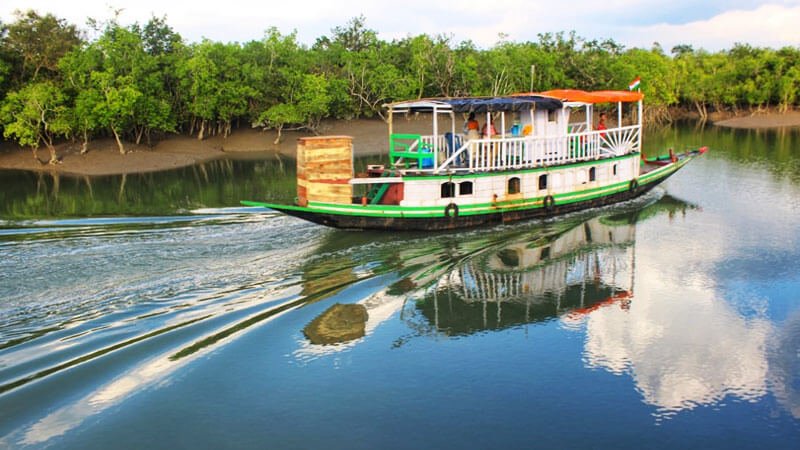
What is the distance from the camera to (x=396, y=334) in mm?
13336

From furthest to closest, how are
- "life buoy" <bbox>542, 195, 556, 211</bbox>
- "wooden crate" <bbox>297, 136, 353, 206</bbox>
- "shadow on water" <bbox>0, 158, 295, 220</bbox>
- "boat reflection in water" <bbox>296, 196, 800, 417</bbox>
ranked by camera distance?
"shadow on water" <bbox>0, 158, 295, 220</bbox> < "life buoy" <bbox>542, 195, 556, 211</bbox> < "wooden crate" <bbox>297, 136, 353, 206</bbox> < "boat reflection in water" <bbox>296, 196, 800, 417</bbox>

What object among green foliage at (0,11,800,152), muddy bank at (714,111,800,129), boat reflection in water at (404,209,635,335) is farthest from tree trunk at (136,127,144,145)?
muddy bank at (714,111,800,129)

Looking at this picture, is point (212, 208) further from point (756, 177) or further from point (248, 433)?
point (756, 177)

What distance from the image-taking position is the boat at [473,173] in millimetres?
19203

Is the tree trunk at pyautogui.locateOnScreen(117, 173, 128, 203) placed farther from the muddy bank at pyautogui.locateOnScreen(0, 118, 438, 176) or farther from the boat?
the boat

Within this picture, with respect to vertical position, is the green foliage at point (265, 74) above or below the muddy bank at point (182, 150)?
above

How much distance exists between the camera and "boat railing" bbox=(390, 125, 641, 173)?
20875 mm

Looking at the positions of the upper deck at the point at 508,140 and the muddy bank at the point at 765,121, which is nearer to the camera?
the upper deck at the point at 508,140

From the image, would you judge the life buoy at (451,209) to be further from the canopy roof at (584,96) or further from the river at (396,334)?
the canopy roof at (584,96)

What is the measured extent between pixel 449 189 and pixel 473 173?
A: 89cm

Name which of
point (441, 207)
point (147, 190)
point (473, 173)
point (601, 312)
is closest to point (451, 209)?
point (441, 207)

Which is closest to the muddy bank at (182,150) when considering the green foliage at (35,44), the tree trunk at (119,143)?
the tree trunk at (119,143)

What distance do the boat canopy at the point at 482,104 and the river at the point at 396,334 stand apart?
375 centimetres

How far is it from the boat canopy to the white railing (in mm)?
971
